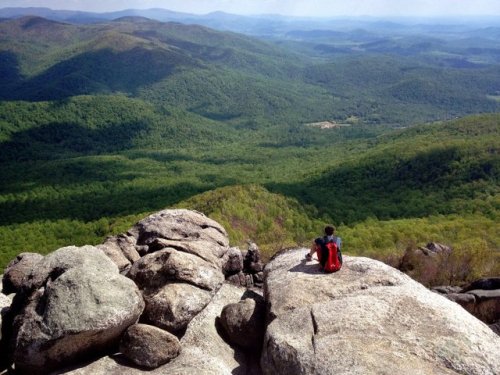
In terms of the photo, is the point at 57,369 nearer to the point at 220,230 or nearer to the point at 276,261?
the point at 276,261

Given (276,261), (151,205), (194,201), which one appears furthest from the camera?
(151,205)

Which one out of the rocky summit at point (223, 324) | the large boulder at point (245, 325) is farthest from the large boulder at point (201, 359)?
the large boulder at point (245, 325)

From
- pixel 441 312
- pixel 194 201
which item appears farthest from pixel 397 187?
pixel 441 312

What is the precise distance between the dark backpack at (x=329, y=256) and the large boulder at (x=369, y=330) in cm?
73

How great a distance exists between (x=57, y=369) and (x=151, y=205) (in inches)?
4262

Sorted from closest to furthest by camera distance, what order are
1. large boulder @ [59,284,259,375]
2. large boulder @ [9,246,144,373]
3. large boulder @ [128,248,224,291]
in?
large boulder @ [9,246,144,373], large boulder @ [59,284,259,375], large boulder @ [128,248,224,291]

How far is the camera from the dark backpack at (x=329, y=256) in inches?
1037

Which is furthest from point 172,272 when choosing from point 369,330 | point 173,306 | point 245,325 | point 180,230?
point 369,330

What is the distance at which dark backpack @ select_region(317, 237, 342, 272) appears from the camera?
26.3 metres

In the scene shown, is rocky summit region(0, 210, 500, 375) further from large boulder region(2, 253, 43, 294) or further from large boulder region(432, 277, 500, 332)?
large boulder region(432, 277, 500, 332)

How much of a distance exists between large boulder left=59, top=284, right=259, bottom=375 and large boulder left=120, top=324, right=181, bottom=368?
41 centimetres

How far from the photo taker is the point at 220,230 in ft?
125

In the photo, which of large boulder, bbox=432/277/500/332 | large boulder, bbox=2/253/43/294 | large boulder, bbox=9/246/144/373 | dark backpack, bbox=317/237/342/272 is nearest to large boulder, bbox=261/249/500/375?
dark backpack, bbox=317/237/342/272

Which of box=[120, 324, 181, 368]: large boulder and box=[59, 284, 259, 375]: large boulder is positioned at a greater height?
box=[120, 324, 181, 368]: large boulder
